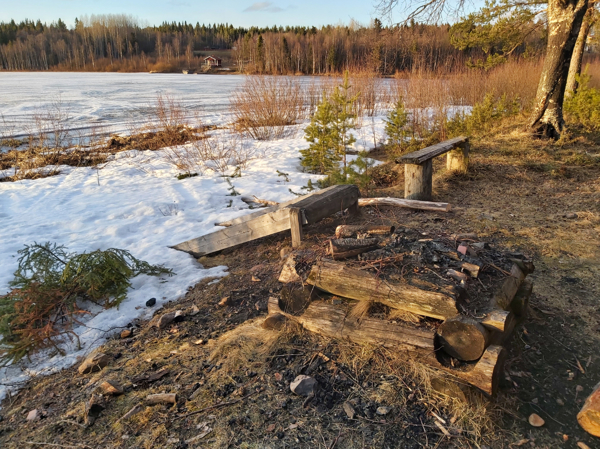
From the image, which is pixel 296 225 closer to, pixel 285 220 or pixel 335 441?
pixel 285 220

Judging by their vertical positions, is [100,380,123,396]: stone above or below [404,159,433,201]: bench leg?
below

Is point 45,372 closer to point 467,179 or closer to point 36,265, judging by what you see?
point 36,265

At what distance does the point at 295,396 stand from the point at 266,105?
12045 millimetres

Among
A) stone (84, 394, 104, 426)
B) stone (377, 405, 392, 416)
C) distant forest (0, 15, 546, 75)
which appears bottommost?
stone (84, 394, 104, 426)

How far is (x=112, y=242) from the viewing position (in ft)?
19.0

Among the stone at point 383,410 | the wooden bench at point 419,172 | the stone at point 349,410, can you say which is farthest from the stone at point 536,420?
the wooden bench at point 419,172

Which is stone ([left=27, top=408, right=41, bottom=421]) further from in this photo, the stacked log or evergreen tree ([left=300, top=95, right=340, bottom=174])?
evergreen tree ([left=300, top=95, right=340, bottom=174])

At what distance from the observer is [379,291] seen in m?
2.74

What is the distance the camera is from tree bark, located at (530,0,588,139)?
8.20 m

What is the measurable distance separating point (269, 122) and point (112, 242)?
8.87 metres

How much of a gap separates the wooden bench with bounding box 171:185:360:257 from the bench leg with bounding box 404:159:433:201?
3.25ft

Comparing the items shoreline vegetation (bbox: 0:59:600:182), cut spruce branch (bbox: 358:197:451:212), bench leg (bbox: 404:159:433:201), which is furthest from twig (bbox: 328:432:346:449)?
shoreline vegetation (bbox: 0:59:600:182)

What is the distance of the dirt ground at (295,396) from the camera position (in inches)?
87.4

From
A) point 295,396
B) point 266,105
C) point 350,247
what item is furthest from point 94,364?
point 266,105
